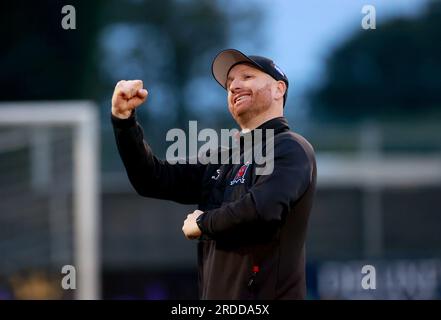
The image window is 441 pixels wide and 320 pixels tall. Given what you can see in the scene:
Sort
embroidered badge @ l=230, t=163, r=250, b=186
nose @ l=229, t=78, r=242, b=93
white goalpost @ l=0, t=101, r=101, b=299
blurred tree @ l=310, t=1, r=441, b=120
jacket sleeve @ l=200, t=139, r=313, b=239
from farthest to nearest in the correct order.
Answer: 1. blurred tree @ l=310, t=1, r=441, b=120
2. white goalpost @ l=0, t=101, r=101, b=299
3. nose @ l=229, t=78, r=242, b=93
4. embroidered badge @ l=230, t=163, r=250, b=186
5. jacket sleeve @ l=200, t=139, r=313, b=239

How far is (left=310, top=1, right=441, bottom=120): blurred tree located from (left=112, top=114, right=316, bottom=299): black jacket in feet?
41.9

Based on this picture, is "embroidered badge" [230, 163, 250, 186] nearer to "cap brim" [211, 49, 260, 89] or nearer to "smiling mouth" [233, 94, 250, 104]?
"smiling mouth" [233, 94, 250, 104]

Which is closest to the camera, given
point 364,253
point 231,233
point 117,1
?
point 231,233

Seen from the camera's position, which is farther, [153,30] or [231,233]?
[153,30]

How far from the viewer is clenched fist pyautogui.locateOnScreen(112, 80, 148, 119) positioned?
3365mm

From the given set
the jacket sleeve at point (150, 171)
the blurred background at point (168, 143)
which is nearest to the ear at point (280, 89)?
the jacket sleeve at point (150, 171)

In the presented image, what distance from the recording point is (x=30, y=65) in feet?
51.4

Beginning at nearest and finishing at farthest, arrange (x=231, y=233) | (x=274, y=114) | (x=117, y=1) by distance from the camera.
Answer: (x=231, y=233) < (x=274, y=114) < (x=117, y=1)

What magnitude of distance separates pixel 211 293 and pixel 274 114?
708mm

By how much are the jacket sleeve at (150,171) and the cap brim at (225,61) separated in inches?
14.7

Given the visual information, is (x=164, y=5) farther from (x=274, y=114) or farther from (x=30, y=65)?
(x=274, y=114)

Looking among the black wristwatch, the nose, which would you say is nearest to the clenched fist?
the nose

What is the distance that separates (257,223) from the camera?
3.21m

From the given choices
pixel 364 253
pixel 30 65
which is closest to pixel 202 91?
pixel 30 65
